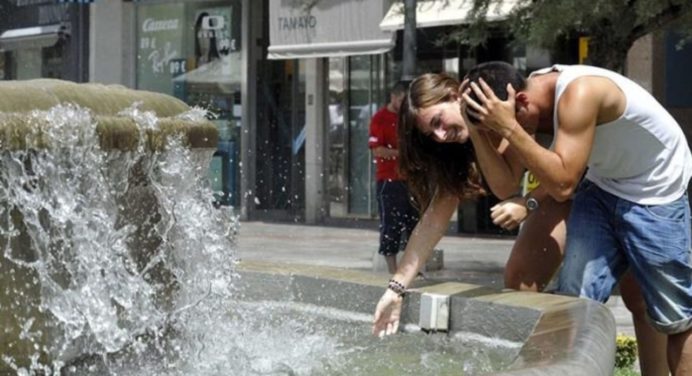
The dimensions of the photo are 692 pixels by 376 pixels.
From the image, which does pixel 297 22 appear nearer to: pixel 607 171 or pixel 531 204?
pixel 531 204

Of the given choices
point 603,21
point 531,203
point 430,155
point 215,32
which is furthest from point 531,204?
point 215,32

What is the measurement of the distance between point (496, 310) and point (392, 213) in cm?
668

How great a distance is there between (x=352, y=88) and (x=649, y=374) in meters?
14.6

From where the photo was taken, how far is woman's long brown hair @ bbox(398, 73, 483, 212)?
14.3ft

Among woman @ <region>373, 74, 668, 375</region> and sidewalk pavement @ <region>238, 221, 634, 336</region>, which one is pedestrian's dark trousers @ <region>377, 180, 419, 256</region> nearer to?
sidewalk pavement @ <region>238, 221, 634, 336</region>

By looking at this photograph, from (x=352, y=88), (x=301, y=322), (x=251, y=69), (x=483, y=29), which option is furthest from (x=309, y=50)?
(x=301, y=322)

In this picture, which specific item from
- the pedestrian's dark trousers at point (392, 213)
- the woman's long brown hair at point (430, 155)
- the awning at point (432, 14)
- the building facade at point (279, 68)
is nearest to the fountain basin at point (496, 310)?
the woman's long brown hair at point (430, 155)

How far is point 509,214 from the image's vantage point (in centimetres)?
452

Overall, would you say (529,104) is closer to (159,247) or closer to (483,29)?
(159,247)

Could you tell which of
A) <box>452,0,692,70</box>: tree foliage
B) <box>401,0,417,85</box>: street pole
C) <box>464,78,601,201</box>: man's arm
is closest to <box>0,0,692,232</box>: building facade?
<box>401,0,417,85</box>: street pole

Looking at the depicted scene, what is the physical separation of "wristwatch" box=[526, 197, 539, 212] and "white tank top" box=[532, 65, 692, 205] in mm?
268

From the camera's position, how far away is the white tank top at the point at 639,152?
4.31m

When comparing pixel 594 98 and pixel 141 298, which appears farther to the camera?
pixel 141 298

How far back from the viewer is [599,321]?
→ 3.95 meters
